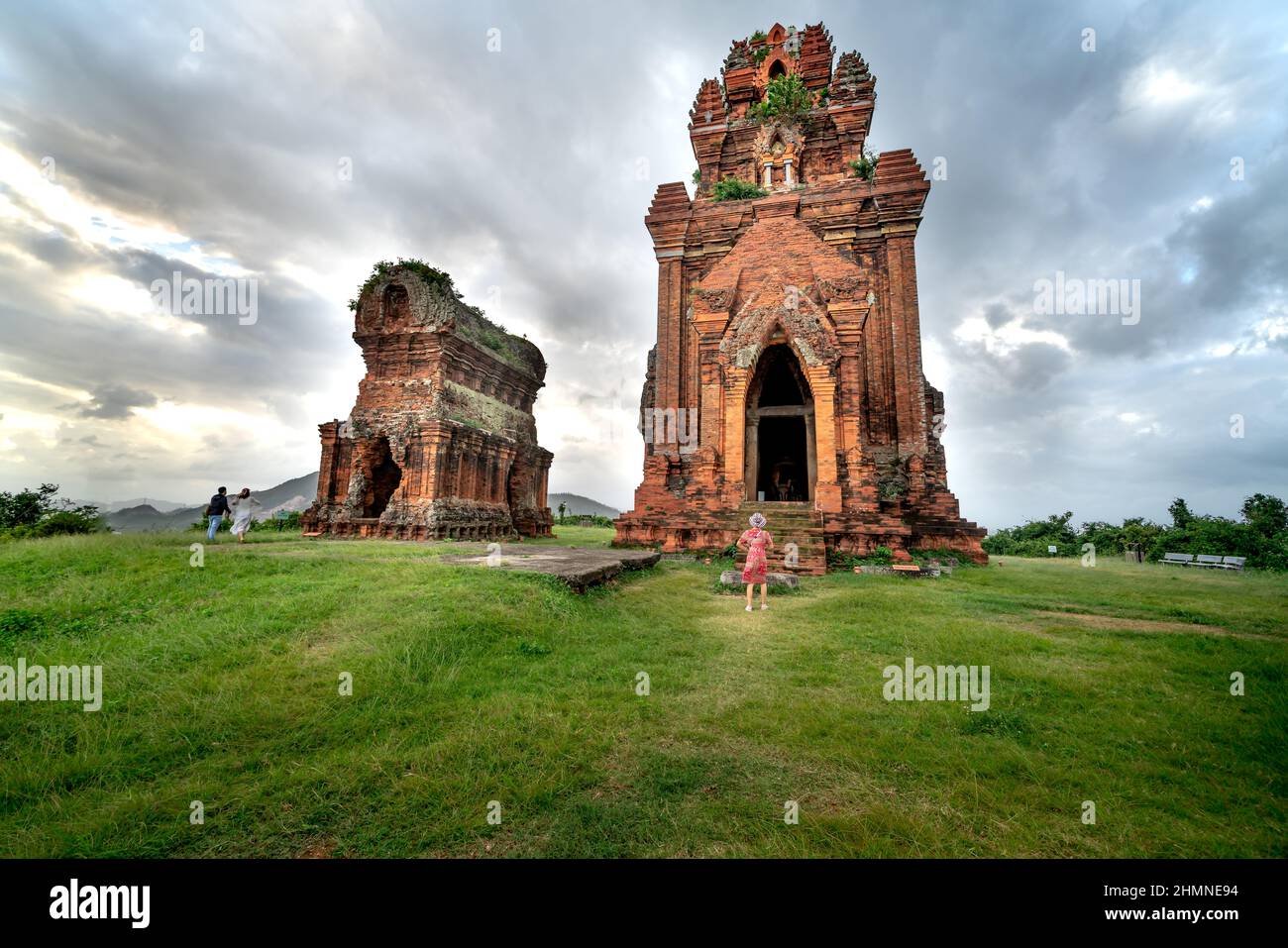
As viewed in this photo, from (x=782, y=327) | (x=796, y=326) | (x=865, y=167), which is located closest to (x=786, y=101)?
(x=865, y=167)

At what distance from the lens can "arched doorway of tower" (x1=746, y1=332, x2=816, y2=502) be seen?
14047 millimetres

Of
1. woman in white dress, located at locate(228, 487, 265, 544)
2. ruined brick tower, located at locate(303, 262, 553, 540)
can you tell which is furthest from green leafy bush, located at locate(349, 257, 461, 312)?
woman in white dress, located at locate(228, 487, 265, 544)

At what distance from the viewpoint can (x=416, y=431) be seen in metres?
16.5

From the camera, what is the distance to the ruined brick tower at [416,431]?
639 inches

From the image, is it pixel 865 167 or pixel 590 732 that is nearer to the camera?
pixel 590 732

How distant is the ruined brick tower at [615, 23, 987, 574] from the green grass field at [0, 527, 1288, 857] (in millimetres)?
5900

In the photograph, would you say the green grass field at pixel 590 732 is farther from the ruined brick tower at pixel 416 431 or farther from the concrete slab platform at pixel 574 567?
the ruined brick tower at pixel 416 431

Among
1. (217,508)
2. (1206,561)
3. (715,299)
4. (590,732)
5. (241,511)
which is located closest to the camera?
(590,732)

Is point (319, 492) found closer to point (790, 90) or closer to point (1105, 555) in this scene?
point (790, 90)

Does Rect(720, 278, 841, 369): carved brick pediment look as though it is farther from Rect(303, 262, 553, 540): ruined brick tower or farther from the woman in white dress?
the woman in white dress

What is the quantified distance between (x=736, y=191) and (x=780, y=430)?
8.32 metres

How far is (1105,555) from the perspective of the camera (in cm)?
2158

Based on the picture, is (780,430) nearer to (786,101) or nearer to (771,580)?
(786,101)

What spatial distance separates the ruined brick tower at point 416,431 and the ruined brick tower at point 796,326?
6.64m
